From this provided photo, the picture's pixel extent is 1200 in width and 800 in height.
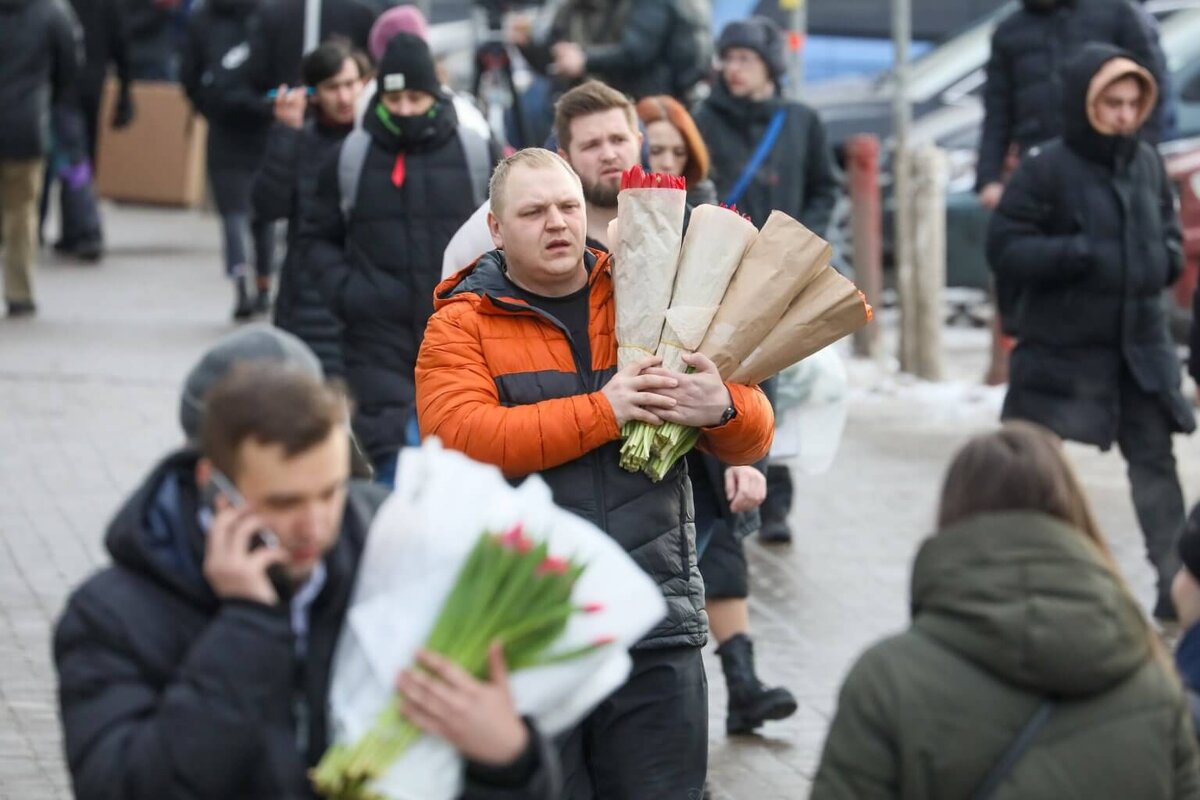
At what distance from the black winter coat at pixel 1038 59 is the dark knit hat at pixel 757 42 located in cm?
136

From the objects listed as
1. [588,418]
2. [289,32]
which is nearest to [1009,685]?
[588,418]

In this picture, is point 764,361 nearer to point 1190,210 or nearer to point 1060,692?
point 1060,692

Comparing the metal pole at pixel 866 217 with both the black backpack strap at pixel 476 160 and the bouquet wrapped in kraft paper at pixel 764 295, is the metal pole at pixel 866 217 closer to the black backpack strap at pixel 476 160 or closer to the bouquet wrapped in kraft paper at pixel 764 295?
the black backpack strap at pixel 476 160

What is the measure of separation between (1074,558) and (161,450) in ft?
25.4

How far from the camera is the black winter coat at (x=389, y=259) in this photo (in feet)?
25.0

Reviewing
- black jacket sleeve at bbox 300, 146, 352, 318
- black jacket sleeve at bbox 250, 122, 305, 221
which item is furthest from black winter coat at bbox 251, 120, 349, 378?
black jacket sleeve at bbox 300, 146, 352, 318

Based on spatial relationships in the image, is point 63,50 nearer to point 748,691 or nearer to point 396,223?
point 396,223

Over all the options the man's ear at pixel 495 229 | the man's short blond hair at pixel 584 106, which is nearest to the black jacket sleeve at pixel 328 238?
the man's short blond hair at pixel 584 106

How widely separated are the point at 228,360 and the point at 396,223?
4.34 metres

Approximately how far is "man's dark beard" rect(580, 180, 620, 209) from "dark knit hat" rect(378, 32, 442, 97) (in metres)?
1.75

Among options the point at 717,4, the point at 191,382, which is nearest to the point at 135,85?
the point at 717,4

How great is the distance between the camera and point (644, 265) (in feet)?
15.6

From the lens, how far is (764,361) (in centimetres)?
481

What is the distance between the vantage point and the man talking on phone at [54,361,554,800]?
301 centimetres
